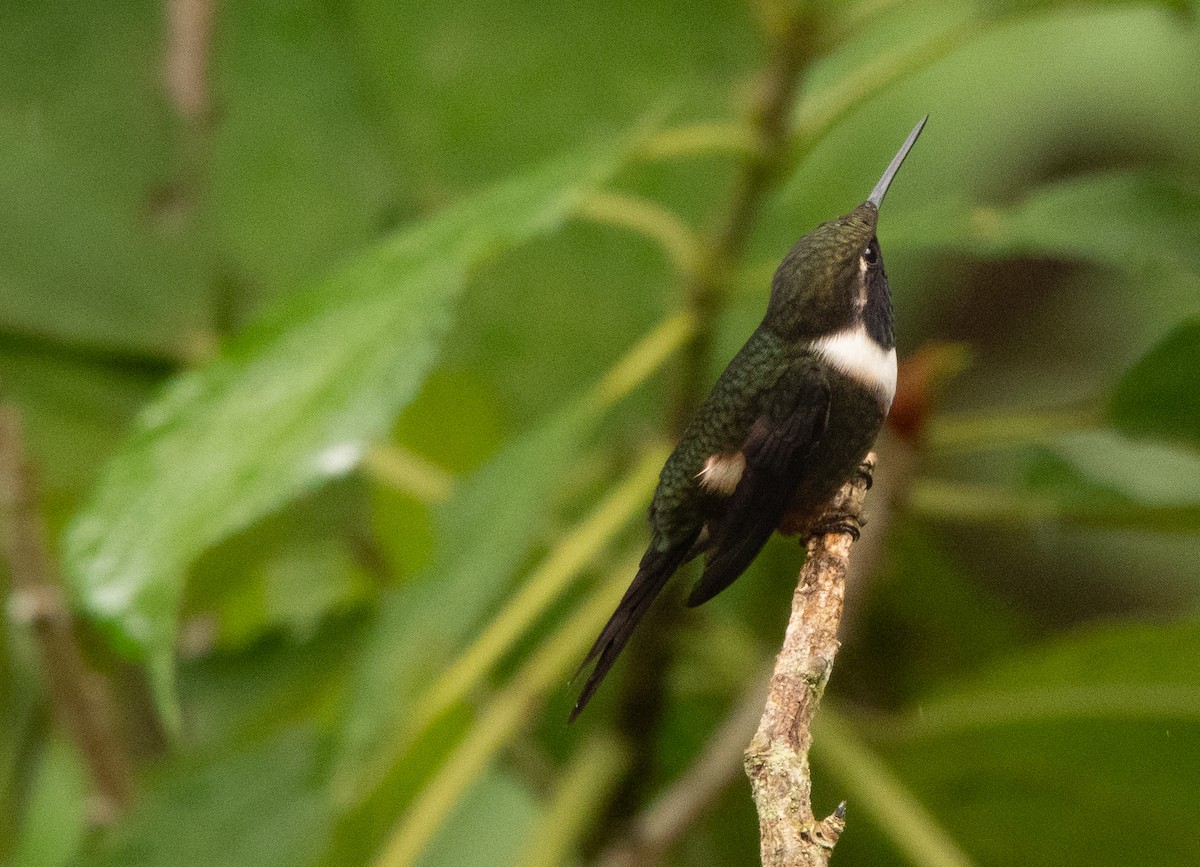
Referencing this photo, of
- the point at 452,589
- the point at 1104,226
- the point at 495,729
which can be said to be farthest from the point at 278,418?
the point at 1104,226

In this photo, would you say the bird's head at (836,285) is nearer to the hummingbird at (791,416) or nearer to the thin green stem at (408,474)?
the hummingbird at (791,416)

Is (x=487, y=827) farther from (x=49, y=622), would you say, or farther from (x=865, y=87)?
(x=865, y=87)

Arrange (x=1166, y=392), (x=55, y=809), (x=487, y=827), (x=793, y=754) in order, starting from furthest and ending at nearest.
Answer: (x=55, y=809)
(x=487, y=827)
(x=1166, y=392)
(x=793, y=754)

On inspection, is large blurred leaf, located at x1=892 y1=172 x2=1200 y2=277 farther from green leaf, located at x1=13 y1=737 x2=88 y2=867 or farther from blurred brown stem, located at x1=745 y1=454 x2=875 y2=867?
green leaf, located at x1=13 y1=737 x2=88 y2=867

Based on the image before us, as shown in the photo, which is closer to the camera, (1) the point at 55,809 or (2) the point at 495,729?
→ (2) the point at 495,729

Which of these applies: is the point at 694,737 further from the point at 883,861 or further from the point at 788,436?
the point at 788,436

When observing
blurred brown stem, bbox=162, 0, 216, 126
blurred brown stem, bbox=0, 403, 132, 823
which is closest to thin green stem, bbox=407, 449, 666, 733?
blurred brown stem, bbox=0, 403, 132, 823

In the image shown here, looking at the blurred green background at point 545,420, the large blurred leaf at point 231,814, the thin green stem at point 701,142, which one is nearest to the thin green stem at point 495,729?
the blurred green background at point 545,420
